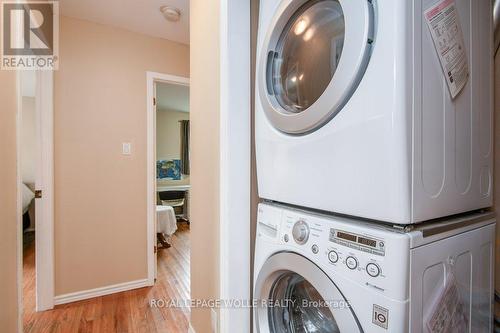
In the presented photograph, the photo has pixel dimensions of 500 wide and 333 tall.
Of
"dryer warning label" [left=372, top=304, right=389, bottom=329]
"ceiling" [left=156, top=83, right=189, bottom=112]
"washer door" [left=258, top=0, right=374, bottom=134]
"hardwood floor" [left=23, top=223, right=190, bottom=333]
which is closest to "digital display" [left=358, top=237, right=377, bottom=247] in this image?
"dryer warning label" [left=372, top=304, right=389, bottom=329]

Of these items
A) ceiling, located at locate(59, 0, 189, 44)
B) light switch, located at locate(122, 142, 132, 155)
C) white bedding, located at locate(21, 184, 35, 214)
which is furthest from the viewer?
white bedding, located at locate(21, 184, 35, 214)

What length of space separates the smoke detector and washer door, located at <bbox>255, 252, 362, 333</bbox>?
2.12 metres

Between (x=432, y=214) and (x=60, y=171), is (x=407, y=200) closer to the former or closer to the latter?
(x=432, y=214)

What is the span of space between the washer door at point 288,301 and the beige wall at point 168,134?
17.5ft

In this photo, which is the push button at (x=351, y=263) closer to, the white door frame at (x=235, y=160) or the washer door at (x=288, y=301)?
the washer door at (x=288, y=301)

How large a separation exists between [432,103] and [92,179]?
2470 mm

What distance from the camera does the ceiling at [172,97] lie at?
4.06 m

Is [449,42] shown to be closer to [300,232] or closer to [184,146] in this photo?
[300,232]

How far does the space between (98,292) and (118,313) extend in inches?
16.1

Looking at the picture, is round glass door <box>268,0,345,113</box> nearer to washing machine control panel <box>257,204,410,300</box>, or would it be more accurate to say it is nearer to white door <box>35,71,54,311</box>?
washing machine control panel <box>257,204,410,300</box>

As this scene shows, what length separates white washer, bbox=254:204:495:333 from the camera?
55cm

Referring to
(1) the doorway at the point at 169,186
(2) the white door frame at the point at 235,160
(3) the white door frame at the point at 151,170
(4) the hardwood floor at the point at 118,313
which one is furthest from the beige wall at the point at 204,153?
(3) the white door frame at the point at 151,170

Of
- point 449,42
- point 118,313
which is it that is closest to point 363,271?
point 449,42

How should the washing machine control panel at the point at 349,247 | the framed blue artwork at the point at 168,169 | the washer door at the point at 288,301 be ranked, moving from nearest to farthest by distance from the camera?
1. the washing machine control panel at the point at 349,247
2. the washer door at the point at 288,301
3. the framed blue artwork at the point at 168,169
